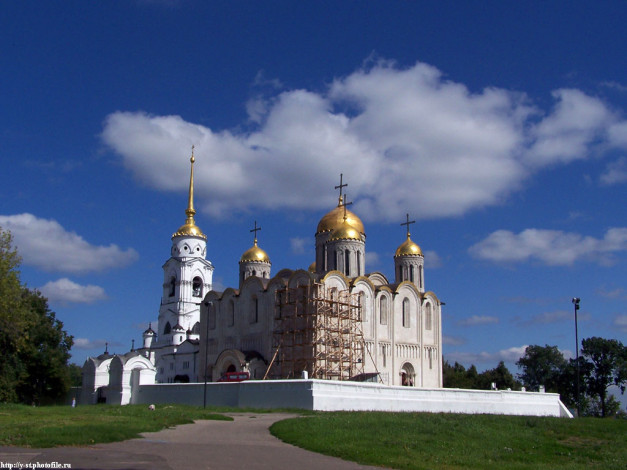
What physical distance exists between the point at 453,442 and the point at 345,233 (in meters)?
26.5

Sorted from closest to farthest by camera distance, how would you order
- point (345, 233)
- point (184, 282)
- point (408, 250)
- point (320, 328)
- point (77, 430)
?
point (77, 430) → point (320, 328) → point (345, 233) → point (408, 250) → point (184, 282)

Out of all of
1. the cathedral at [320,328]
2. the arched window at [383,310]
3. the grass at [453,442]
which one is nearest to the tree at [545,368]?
the cathedral at [320,328]

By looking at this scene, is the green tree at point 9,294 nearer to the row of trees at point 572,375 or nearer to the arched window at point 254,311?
the arched window at point 254,311

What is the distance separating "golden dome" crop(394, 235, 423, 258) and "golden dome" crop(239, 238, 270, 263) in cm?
995

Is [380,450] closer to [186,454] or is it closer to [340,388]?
[186,454]

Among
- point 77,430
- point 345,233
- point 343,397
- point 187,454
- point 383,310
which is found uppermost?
point 345,233

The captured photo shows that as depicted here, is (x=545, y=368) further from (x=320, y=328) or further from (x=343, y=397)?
(x=343, y=397)

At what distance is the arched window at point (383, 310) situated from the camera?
41938 mm

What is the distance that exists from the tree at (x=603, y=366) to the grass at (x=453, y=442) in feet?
116

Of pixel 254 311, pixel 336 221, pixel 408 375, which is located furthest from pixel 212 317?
Result: pixel 408 375

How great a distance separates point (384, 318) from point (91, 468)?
107 ft

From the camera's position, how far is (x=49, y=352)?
4072 centimetres

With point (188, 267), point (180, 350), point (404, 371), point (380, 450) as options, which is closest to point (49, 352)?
point (180, 350)

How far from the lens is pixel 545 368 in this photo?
196 ft
